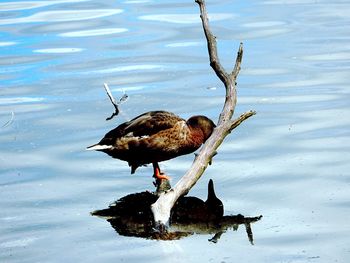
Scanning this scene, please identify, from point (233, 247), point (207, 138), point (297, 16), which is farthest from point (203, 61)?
point (233, 247)

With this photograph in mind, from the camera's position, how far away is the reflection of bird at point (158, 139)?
9352mm

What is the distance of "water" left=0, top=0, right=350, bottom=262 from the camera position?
783cm

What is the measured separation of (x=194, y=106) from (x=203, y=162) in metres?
3.33

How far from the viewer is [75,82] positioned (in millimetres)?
13523

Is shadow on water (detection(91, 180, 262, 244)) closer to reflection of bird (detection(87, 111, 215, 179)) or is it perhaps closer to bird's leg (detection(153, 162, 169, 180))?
bird's leg (detection(153, 162, 169, 180))

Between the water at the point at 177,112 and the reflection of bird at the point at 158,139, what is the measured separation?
270 millimetres

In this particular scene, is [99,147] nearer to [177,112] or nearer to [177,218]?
[177,218]

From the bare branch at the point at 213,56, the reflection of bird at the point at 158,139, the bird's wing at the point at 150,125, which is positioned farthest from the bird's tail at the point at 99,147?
the bare branch at the point at 213,56

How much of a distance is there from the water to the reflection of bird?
0.27 m

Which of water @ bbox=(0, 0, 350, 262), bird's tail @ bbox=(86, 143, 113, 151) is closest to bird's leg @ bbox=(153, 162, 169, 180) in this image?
water @ bbox=(0, 0, 350, 262)

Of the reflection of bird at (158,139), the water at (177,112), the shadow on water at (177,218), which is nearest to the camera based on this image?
the water at (177,112)

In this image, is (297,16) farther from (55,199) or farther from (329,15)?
(55,199)

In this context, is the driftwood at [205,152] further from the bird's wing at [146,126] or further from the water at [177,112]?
the bird's wing at [146,126]

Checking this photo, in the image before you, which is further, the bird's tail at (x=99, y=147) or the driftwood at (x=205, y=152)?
the bird's tail at (x=99, y=147)
